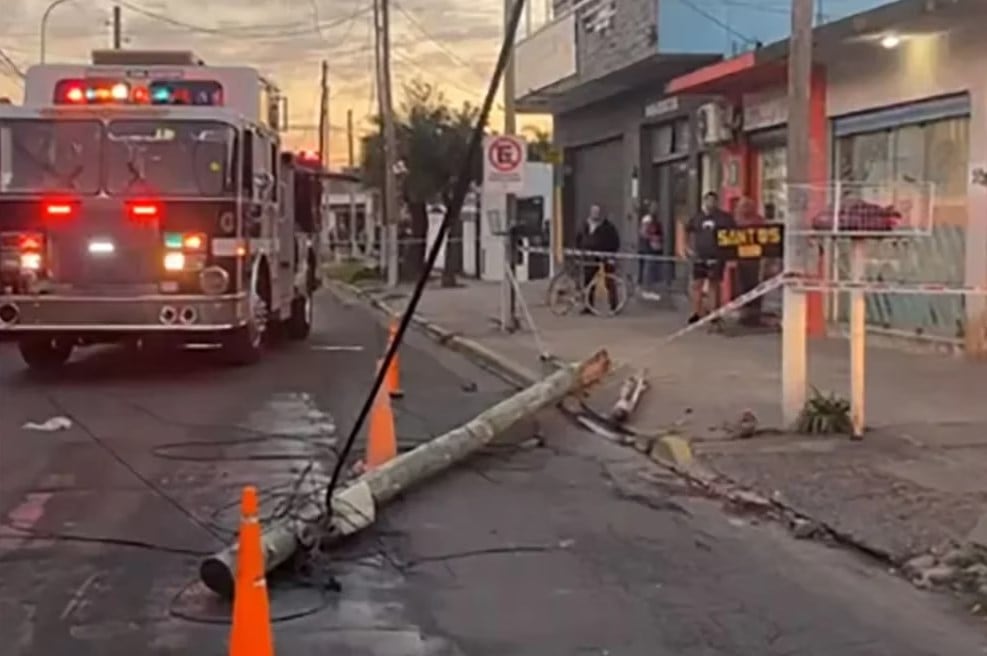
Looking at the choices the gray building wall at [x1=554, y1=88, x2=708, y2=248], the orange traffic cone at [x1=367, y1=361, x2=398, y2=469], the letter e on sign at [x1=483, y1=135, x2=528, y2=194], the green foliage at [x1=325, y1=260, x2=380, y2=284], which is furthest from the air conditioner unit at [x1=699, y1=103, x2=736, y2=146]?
the green foliage at [x1=325, y1=260, x2=380, y2=284]

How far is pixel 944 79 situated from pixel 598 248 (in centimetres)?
1051

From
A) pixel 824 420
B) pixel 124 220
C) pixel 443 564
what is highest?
pixel 124 220

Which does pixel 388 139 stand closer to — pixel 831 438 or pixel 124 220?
pixel 124 220

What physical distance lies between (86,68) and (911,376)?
31.6 ft

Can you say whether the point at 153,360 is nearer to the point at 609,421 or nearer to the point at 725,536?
the point at 609,421

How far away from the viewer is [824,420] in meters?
12.8

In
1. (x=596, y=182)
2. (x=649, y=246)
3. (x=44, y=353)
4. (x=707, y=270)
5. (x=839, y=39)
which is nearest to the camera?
(x=44, y=353)

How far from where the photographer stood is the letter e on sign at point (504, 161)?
78.3 ft

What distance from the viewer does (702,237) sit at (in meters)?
22.8

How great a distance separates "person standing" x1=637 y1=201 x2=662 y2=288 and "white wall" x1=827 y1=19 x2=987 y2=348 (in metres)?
7.75

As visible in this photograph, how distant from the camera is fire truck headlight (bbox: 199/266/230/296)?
17766 mm

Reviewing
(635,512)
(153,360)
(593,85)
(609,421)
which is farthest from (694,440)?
(593,85)

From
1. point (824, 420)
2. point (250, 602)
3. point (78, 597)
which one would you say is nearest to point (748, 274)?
point (824, 420)

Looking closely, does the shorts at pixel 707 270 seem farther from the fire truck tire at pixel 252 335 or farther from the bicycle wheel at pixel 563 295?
the fire truck tire at pixel 252 335
